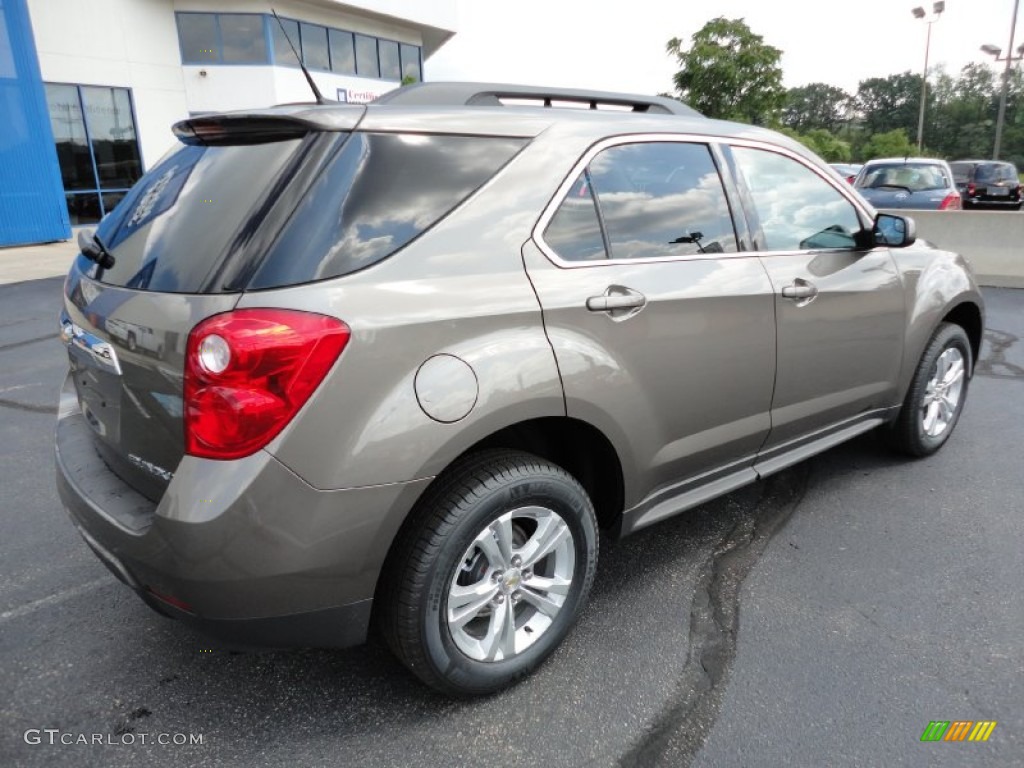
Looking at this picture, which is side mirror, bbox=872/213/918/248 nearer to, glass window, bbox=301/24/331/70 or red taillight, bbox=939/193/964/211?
red taillight, bbox=939/193/964/211

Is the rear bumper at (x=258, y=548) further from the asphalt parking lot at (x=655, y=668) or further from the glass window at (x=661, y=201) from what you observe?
the glass window at (x=661, y=201)

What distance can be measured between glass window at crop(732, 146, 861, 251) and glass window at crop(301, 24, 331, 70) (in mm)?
25191

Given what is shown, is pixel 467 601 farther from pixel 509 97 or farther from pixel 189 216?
pixel 509 97

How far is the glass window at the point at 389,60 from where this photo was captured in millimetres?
28547

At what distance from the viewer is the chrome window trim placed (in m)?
2.24

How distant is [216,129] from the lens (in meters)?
2.16

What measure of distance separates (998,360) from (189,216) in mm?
6571

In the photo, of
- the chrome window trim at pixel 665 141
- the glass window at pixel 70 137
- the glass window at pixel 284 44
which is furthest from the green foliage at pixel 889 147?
the chrome window trim at pixel 665 141

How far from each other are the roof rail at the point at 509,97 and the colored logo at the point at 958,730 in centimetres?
228

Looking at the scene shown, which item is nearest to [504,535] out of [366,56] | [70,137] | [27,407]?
[27,407]

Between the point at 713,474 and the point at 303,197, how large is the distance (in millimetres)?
1828

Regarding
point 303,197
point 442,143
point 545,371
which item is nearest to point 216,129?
point 303,197

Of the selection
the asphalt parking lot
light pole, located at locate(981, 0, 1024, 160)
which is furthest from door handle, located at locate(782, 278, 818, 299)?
light pole, located at locate(981, 0, 1024, 160)

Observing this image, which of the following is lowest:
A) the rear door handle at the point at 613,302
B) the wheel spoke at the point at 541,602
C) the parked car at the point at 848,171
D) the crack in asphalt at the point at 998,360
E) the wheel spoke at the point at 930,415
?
the crack in asphalt at the point at 998,360
